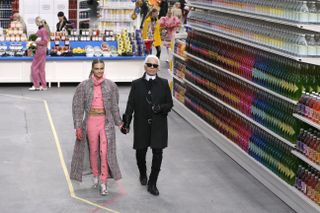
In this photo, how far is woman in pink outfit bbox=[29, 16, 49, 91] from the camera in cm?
1703

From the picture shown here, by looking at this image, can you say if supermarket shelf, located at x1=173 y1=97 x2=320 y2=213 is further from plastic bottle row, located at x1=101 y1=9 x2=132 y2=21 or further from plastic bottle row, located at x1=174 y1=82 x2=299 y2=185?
plastic bottle row, located at x1=101 y1=9 x2=132 y2=21

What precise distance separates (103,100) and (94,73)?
0.35 meters

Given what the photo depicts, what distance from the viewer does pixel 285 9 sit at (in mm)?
9477

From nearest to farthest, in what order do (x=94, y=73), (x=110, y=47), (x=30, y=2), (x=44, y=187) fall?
(x=94, y=73) < (x=44, y=187) < (x=110, y=47) < (x=30, y=2)

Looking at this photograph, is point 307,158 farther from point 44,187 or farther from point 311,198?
point 44,187

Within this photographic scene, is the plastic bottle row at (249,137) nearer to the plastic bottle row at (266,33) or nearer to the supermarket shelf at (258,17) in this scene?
the plastic bottle row at (266,33)

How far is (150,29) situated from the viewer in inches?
852

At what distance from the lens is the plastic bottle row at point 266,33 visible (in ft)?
29.8

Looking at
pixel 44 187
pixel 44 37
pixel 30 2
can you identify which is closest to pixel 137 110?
pixel 44 187

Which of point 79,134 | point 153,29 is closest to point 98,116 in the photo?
point 79,134

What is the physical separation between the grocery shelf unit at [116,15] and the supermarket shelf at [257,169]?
8768 mm

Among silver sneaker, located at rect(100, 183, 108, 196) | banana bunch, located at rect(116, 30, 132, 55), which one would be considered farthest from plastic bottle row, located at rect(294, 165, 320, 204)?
banana bunch, located at rect(116, 30, 132, 55)

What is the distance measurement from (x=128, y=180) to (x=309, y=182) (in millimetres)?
2618

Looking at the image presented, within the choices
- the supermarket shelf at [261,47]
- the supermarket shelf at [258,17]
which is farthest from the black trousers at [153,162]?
the supermarket shelf at [258,17]
